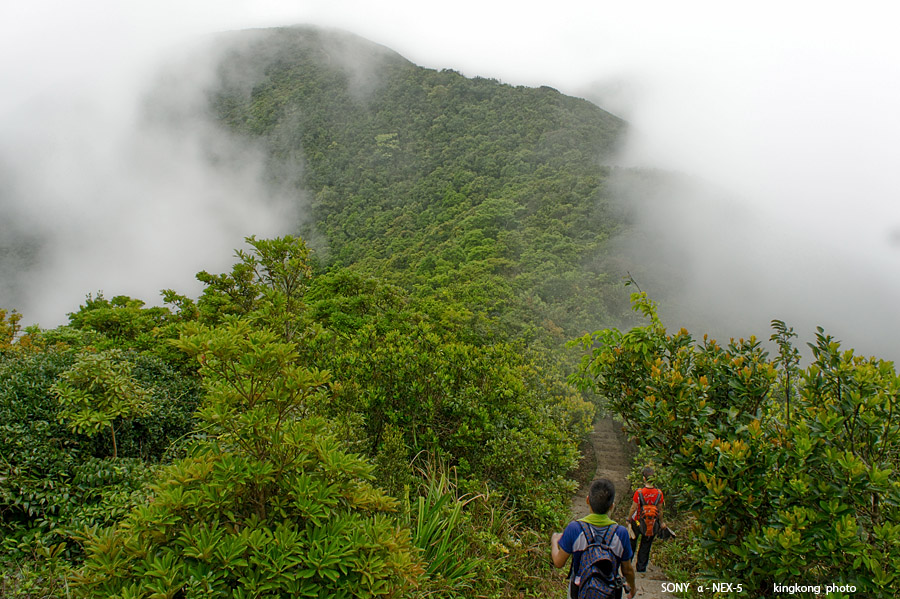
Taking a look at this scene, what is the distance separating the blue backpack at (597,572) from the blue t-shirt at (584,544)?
2cm

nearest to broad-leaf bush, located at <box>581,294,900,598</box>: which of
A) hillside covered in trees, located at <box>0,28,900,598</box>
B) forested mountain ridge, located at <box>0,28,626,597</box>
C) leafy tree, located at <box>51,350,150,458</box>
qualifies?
hillside covered in trees, located at <box>0,28,900,598</box>

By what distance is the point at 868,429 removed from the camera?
9.10 ft

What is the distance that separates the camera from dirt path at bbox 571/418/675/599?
591cm

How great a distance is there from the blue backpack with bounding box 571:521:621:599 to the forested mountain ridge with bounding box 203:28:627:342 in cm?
1232

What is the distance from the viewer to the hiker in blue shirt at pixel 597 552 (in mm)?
2988

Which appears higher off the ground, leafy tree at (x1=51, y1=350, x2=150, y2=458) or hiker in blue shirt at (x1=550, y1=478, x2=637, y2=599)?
leafy tree at (x1=51, y1=350, x2=150, y2=458)

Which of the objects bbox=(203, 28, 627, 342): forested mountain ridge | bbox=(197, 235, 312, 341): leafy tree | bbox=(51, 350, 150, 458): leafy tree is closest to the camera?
bbox=(51, 350, 150, 458): leafy tree

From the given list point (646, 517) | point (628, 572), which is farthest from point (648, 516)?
point (628, 572)

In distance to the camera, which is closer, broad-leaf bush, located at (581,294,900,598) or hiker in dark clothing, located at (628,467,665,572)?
broad-leaf bush, located at (581,294,900,598)

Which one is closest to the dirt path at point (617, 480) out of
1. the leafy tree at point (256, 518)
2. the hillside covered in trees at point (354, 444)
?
the hillside covered in trees at point (354, 444)

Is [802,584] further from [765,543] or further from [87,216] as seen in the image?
[87,216]

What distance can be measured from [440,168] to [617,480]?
56.6 m

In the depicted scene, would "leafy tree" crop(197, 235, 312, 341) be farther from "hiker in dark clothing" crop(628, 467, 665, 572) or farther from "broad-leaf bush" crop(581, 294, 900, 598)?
"hiker in dark clothing" crop(628, 467, 665, 572)

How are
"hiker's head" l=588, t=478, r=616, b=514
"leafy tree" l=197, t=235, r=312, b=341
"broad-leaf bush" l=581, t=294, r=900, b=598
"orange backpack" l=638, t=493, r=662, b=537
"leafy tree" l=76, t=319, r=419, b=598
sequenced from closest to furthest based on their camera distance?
"leafy tree" l=76, t=319, r=419, b=598, "broad-leaf bush" l=581, t=294, r=900, b=598, "hiker's head" l=588, t=478, r=616, b=514, "orange backpack" l=638, t=493, r=662, b=537, "leafy tree" l=197, t=235, r=312, b=341
